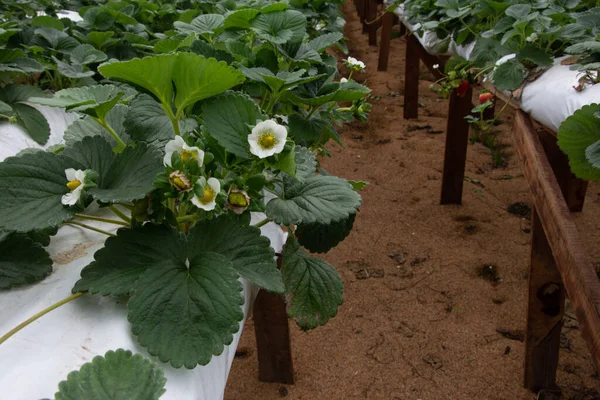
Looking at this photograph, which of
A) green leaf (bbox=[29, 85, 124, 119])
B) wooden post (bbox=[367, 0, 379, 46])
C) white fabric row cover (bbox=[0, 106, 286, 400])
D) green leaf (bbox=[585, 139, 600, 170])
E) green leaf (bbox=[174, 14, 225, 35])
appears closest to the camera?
white fabric row cover (bbox=[0, 106, 286, 400])

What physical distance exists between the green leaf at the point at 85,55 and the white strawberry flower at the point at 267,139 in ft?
2.87

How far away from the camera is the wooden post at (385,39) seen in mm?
5066

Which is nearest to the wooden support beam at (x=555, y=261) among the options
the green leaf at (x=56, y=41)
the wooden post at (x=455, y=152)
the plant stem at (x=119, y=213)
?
the plant stem at (x=119, y=213)

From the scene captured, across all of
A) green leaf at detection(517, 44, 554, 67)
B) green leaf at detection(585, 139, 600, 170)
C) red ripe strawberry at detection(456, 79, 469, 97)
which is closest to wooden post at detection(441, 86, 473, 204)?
red ripe strawberry at detection(456, 79, 469, 97)

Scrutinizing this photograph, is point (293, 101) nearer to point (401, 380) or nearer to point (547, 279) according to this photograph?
point (547, 279)

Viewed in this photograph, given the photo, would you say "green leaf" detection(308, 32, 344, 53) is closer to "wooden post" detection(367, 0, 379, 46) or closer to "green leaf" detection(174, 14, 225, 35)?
"green leaf" detection(174, 14, 225, 35)

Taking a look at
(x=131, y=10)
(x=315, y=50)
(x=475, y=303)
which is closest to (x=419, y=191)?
(x=475, y=303)

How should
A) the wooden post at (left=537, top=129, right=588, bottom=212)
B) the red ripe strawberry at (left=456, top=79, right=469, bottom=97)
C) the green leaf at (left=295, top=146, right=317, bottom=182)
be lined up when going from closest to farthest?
the green leaf at (left=295, top=146, right=317, bottom=182), the wooden post at (left=537, top=129, right=588, bottom=212), the red ripe strawberry at (left=456, top=79, right=469, bottom=97)

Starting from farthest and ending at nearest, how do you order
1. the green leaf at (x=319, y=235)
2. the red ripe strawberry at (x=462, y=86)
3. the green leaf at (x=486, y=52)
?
the red ripe strawberry at (x=462, y=86) < the green leaf at (x=486, y=52) < the green leaf at (x=319, y=235)

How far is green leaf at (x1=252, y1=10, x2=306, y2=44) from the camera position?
1179mm

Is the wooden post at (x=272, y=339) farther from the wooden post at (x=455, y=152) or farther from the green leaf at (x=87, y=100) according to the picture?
the wooden post at (x=455, y=152)

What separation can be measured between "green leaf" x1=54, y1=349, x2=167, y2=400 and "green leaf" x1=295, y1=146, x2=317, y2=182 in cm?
37

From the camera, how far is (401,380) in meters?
1.85

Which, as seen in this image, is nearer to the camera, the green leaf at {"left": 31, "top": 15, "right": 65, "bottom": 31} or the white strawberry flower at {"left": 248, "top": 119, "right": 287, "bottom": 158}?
the white strawberry flower at {"left": 248, "top": 119, "right": 287, "bottom": 158}
